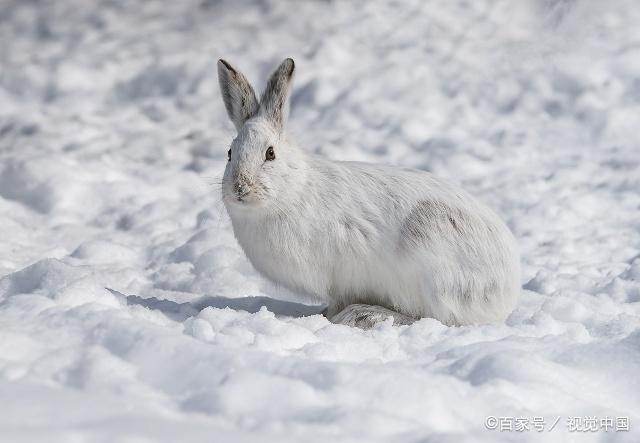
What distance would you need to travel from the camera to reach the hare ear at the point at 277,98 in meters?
3.79

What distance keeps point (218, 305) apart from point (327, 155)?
2.92 meters

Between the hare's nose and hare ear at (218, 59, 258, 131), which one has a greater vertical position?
hare ear at (218, 59, 258, 131)

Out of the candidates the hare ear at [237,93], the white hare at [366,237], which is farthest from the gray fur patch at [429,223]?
the hare ear at [237,93]

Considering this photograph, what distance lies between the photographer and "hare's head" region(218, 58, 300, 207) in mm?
3588

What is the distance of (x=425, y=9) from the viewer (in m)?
8.43

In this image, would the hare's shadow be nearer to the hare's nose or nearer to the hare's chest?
the hare's chest

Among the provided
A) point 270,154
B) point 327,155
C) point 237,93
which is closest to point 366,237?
point 270,154

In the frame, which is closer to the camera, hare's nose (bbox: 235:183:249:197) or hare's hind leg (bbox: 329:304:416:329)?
hare's nose (bbox: 235:183:249:197)

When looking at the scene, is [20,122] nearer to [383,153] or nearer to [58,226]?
[58,226]

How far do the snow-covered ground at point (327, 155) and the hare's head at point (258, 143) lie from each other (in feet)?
1.64

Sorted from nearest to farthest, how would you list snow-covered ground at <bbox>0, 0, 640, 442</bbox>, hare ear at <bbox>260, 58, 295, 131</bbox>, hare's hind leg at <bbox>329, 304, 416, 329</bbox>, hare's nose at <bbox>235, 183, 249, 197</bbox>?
snow-covered ground at <bbox>0, 0, 640, 442</bbox>, hare's nose at <bbox>235, 183, 249, 197</bbox>, hare's hind leg at <bbox>329, 304, 416, 329</bbox>, hare ear at <bbox>260, 58, 295, 131</bbox>

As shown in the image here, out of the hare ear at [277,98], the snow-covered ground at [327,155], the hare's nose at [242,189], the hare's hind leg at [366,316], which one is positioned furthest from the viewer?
the hare ear at [277,98]

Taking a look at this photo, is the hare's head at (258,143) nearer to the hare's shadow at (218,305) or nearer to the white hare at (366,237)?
the white hare at (366,237)

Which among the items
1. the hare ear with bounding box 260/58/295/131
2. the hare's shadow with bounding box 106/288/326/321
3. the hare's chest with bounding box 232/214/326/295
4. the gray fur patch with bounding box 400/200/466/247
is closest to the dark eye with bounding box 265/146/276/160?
the hare ear with bounding box 260/58/295/131
